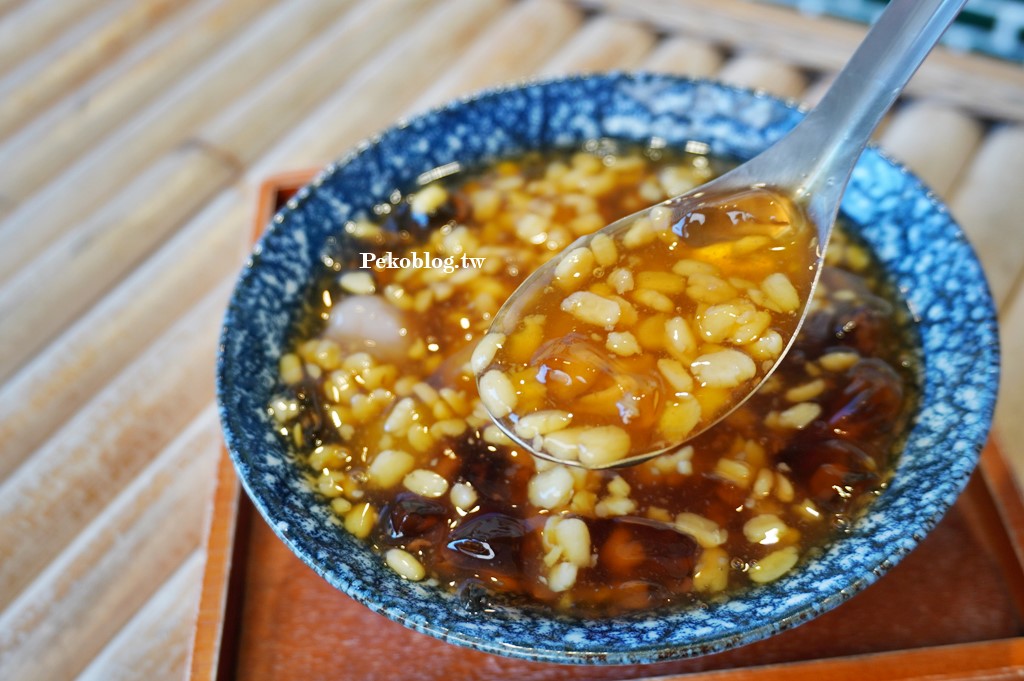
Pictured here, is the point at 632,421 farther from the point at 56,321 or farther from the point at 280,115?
the point at 280,115

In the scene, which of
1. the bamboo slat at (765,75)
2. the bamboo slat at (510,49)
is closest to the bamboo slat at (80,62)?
the bamboo slat at (510,49)

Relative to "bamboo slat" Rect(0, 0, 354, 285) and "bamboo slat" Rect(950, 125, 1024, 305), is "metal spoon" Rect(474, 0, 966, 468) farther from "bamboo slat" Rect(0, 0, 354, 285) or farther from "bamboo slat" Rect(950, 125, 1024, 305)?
"bamboo slat" Rect(0, 0, 354, 285)

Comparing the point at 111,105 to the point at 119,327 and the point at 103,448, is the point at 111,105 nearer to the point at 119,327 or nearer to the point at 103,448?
the point at 119,327

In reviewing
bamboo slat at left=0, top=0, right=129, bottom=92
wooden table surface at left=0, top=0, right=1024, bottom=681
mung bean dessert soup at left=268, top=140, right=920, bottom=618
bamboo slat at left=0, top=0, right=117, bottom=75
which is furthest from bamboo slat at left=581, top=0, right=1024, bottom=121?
bamboo slat at left=0, top=0, right=117, bottom=75

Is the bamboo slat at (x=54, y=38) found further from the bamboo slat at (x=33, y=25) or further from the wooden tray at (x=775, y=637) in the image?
the wooden tray at (x=775, y=637)

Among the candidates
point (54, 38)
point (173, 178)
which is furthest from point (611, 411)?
point (54, 38)
